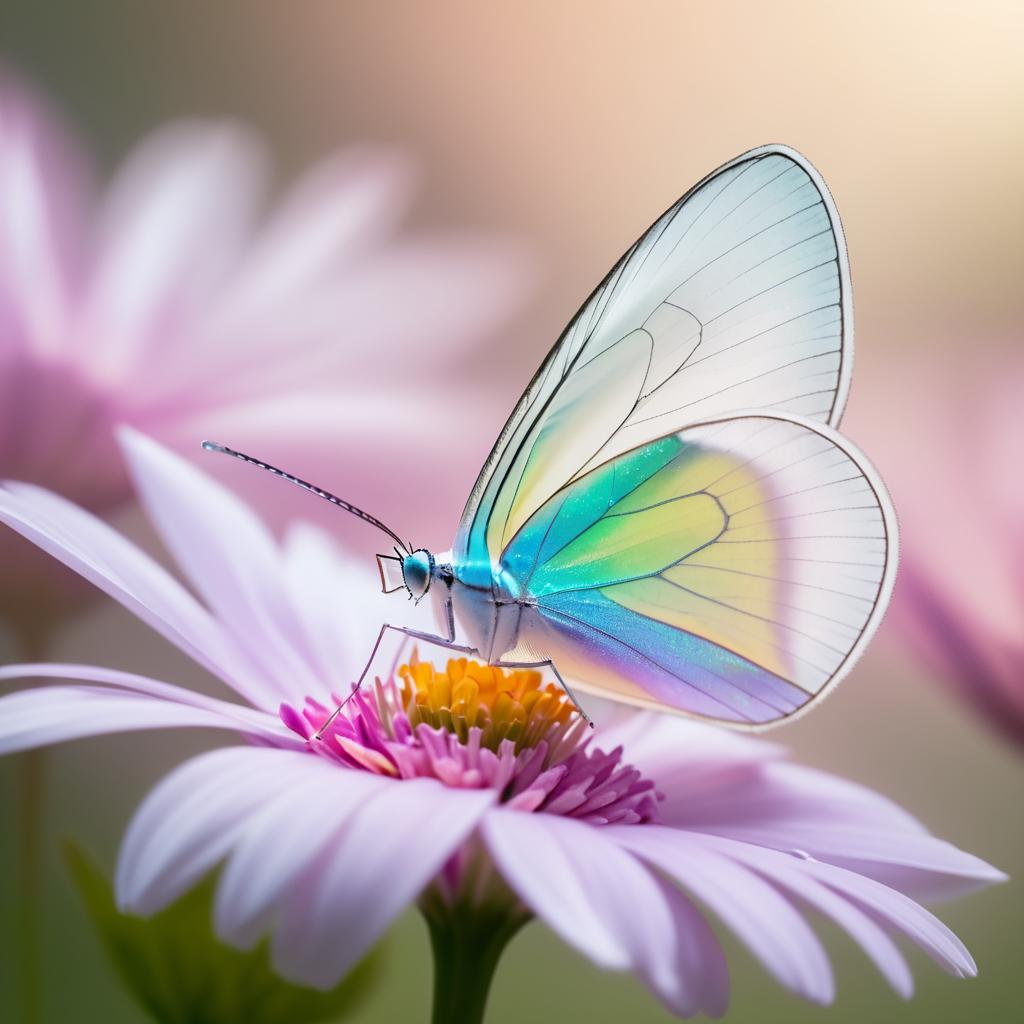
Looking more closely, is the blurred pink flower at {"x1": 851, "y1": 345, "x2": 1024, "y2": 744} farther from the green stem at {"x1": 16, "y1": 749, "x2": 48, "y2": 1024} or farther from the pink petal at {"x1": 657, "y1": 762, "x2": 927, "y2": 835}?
the green stem at {"x1": 16, "y1": 749, "x2": 48, "y2": 1024}

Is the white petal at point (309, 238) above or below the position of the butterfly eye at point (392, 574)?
above

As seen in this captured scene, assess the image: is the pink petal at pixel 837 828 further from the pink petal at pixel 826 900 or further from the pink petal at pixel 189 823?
the pink petal at pixel 189 823

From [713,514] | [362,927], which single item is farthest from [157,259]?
[362,927]

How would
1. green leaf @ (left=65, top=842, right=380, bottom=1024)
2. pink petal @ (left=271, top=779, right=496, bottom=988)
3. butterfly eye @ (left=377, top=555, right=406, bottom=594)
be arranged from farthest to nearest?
1. butterfly eye @ (left=377, top=555, right=406, bottom=594)
2. green leaf @ (left=65, top=842, right=380, bottom=1024)
3. pink petal @ (left=271, top=779, right=496, bottom=988)

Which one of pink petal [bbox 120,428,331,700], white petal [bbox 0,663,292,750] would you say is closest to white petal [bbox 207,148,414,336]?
pink petal [bbox 120,428,331,700]

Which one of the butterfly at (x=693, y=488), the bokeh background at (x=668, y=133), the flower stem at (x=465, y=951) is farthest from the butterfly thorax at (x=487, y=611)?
the bokeh background at (x=668, y=133)

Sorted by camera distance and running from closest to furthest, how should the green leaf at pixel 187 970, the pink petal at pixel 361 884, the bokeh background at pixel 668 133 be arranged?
the pink petal at pixel 361 884, the green leaf at pixel 187 970, the bokeh background at pixel 668 133
